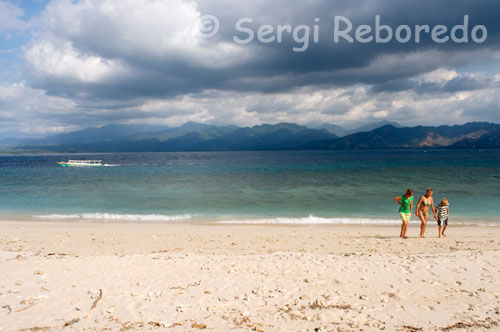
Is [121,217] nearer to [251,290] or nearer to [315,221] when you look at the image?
[315,221]

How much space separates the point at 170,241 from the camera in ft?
42.9

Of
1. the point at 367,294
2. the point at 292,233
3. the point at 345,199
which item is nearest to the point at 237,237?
the point at 292,233

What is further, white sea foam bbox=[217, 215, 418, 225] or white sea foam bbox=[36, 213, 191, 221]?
white sea foam bbox=[36, 213, 191, 221]

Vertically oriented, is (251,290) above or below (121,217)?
above

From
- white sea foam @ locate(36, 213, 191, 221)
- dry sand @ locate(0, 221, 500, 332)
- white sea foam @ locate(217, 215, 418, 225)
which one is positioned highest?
dry sand @ locate(0, 221, 500, 332)

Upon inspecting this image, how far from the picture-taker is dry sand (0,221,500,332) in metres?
5.43

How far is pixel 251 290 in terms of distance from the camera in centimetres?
677

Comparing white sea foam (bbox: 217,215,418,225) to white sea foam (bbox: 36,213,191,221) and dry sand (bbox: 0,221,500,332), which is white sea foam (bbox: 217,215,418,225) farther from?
dry sand (bbox: 0,221,500,332)

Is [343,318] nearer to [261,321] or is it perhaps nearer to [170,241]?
[261,321]

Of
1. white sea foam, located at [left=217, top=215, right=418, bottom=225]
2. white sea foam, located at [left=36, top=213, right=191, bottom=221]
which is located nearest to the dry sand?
white sea foam, located at [left=217, top=215, right=418, bottom=225]

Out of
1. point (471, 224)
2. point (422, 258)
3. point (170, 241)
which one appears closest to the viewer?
point (422, 258)

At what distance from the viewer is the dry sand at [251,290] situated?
5.43 metres

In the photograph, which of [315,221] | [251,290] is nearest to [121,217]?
[315,221]

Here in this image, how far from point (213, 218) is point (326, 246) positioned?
33.1 ft
